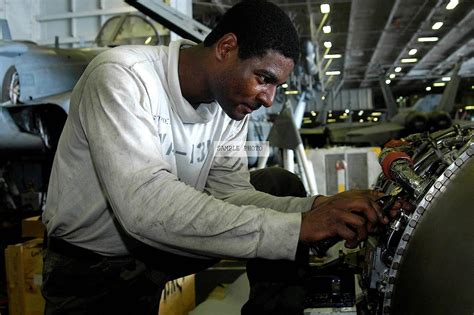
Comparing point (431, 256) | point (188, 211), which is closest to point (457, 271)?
point (431, 256)

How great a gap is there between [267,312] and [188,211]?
0.61m

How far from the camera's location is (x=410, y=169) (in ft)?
4.16

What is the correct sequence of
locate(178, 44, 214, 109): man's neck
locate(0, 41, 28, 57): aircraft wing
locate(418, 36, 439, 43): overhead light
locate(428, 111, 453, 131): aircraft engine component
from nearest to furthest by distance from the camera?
locate(178, 44, 214, 109): man's neck → locate(0, 41, 28, 57): aircraft wing → locate(428, 111, 453, 131): aircraft engine component → locate(418, 36, 439, 43): overhead light

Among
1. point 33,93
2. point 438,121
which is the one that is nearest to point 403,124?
point 438,121

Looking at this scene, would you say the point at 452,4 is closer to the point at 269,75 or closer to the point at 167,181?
the point at 269,75

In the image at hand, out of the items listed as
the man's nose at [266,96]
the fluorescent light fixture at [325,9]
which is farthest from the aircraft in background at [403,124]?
the man's nose at [266,96]

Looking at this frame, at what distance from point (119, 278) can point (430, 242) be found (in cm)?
98

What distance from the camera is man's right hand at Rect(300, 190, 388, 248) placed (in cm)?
112

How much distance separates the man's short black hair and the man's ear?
16 millimetres

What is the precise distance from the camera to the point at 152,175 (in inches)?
46.4

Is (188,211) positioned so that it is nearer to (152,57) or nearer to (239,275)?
(152,57)

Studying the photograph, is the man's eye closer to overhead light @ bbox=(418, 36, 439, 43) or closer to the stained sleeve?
the stained sleeve

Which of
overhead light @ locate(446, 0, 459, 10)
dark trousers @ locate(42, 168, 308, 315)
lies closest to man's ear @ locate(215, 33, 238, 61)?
dark trousers @ locate(42, 168, 308, 315)

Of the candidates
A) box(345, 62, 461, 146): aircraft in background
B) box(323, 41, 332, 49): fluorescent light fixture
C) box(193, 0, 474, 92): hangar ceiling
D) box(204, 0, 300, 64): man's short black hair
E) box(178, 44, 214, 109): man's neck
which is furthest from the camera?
box(345, 62, 461, 146): aircraft in background
